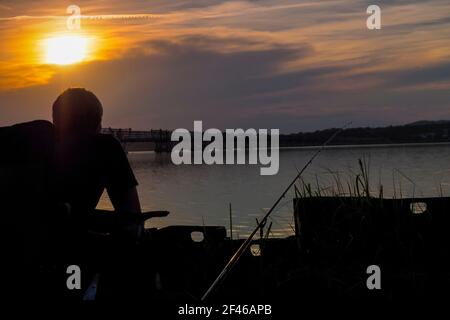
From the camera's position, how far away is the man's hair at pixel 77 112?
3.71 metres

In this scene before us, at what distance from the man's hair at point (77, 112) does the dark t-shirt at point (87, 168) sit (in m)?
0.14

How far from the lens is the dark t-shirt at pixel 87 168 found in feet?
11.6

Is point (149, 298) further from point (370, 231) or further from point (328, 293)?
point (370, 231)

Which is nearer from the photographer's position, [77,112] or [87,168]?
[87,168]

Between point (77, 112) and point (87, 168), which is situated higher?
point (77, 112)

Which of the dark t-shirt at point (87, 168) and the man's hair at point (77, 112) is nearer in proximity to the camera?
the dark t-shirt at point (87, 168)

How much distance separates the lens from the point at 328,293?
4199 millimetres

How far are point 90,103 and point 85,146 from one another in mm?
259

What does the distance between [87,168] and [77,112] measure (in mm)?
309

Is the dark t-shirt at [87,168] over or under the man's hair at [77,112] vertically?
under

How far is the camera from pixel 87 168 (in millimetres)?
3592
